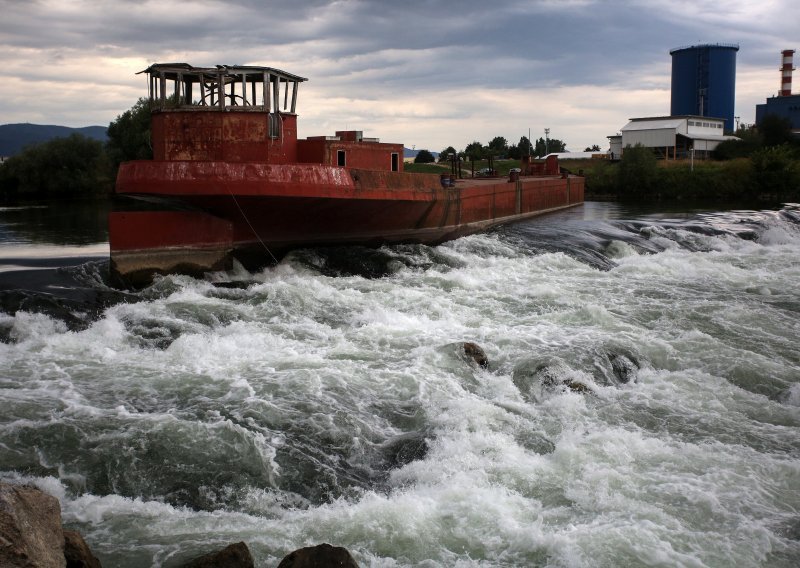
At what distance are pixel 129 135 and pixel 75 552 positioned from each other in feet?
187

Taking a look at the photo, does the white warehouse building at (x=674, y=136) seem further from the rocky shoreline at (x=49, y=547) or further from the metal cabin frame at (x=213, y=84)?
the rocky shoreline at (x=49, y=547)

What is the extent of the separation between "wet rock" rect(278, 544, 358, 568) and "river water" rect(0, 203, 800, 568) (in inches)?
21.8

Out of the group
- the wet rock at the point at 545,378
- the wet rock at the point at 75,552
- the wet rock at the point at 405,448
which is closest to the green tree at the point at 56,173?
the wet rock at the point at 545,378

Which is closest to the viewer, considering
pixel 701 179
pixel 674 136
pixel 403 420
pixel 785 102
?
pixel 403 420

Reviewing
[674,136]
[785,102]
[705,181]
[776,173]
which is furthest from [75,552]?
[785,102]

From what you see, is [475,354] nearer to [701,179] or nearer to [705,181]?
[705,181]

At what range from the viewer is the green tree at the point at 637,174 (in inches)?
2068

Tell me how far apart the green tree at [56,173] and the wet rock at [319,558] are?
5015 centimetres

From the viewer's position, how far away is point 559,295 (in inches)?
537

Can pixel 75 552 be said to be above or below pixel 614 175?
below

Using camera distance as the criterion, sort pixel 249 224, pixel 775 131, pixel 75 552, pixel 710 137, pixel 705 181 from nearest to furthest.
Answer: pixel 75 552, pixel 249 224, pixel 705 181, pixel 710 137, pixel 775 131

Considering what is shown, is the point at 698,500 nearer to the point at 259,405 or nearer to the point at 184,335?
the point at 259,405

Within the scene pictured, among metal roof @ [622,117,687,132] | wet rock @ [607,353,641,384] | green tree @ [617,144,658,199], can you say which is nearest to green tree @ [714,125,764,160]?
metal roof @ [622,117,687,132]

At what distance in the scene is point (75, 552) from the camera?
469cm
